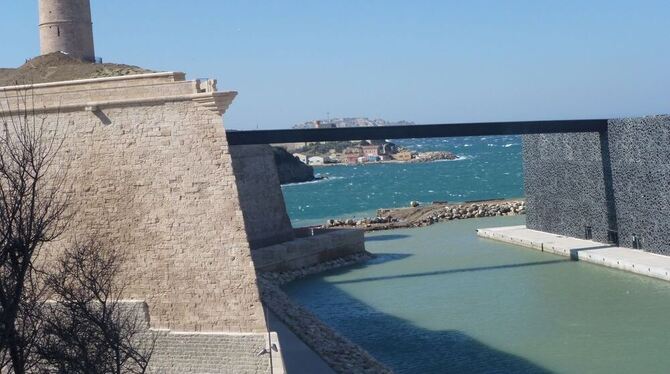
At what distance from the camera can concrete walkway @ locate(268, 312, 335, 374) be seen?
11.7 metres

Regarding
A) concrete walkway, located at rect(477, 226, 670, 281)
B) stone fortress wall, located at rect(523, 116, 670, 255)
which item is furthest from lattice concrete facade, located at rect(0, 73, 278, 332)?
stone fortress wall, located at rect(523, 116, 670, 255)

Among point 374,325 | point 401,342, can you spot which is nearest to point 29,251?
point 401,342

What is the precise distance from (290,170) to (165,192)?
5827 cm

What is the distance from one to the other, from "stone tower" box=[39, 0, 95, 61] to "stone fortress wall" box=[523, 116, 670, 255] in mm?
12683

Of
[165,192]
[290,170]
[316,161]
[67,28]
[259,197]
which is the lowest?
[290,170]

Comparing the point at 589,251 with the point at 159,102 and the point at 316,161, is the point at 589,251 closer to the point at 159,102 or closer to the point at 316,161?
the point at 159,102

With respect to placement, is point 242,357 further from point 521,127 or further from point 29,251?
point 521,127

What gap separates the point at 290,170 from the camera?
69938 millimetres

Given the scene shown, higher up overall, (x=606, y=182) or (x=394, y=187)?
(x=606, y=182)

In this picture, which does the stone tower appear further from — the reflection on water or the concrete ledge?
the reflection on water

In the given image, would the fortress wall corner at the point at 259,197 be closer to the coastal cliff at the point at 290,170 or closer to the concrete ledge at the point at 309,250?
the concrete ledge at the point at 309,250

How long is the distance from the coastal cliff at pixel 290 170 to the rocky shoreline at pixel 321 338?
47.4 metres

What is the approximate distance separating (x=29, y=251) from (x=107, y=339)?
62.0 inches

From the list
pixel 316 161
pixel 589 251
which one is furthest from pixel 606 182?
pixel 316 161
